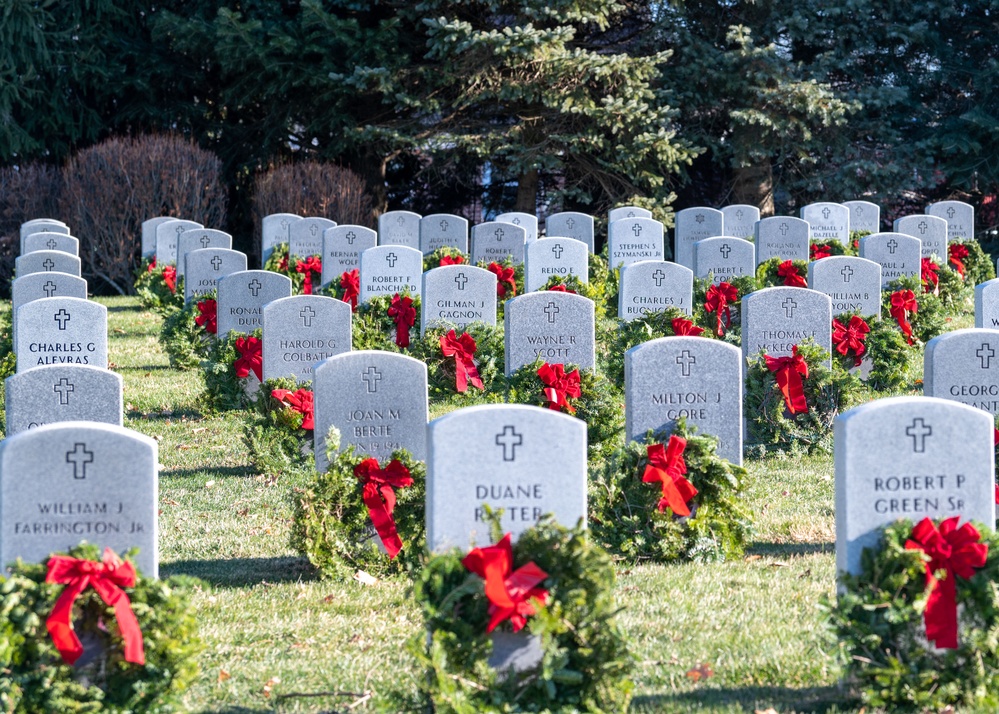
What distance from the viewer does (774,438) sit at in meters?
8.98

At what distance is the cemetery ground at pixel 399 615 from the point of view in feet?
16.0

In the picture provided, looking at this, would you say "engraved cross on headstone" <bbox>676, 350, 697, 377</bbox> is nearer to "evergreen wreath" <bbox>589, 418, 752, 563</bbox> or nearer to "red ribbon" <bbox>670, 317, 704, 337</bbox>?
"evergreen wreath" <bbox>589, 418, 752, 563</bbox>

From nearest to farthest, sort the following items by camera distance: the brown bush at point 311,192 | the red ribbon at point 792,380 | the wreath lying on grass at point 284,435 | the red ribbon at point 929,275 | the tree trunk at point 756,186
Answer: the wreath lying on grass at point 284,435, the red ribbon at point 792,380, the red ribbon at point 929,275, the brown bush at point 311,192, the tree trunk at point 756,186

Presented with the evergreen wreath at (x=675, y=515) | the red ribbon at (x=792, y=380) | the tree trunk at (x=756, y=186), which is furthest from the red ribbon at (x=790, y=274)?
the tree trunk at (x=756, y=186)

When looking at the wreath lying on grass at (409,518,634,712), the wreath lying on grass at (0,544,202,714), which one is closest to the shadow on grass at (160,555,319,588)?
the wreath lying on grass at (0,544,202,714)

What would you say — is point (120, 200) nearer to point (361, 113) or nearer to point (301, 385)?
point (361, 113)

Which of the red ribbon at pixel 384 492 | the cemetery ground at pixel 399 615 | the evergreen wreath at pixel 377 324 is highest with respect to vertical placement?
the evergreen wreath at pixel 377 324

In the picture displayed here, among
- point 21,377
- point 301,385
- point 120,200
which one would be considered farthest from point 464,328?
point 120,200

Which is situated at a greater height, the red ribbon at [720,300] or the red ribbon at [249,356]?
the red ribbon at [720,300]

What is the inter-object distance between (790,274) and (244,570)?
8.01 meters

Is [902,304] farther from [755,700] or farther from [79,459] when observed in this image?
[79,459]

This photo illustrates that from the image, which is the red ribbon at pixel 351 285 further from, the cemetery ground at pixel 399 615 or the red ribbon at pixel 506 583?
the red ribbon at pixel 506 583

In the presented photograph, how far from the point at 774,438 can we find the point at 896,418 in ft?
13.7

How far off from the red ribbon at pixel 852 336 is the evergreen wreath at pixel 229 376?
449 centimetres
